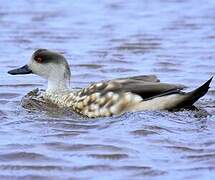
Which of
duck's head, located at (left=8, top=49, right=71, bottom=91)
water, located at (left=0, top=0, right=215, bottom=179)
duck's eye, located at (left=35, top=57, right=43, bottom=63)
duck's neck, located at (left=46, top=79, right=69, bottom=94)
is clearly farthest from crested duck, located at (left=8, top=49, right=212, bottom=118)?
duck's eye, located at (left=35, top=57, right=43, bottom=63)

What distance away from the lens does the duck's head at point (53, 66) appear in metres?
12.1

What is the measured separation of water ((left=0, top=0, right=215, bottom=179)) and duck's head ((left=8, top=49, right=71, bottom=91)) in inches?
20.2

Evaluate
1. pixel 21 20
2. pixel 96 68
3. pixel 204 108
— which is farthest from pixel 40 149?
pixel 21 20

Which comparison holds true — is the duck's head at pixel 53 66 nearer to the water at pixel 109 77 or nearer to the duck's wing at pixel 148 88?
the water at pixel 109 77

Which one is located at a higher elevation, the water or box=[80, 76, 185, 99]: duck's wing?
box=[80, 76, 185, 99]: duck's wing

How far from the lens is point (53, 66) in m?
12.1

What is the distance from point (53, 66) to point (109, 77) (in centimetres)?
184

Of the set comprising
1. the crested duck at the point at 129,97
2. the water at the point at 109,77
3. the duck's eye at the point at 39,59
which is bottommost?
the water at the point at 109,77

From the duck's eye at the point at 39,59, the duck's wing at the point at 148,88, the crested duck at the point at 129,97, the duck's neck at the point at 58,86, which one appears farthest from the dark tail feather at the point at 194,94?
the duck's eye at the point at 39,59

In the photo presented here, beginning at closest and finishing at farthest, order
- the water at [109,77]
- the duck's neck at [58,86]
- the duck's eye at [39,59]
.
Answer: the water at [109,77]
the duck's neck at [58,86]
the duck's eye at [39,59]

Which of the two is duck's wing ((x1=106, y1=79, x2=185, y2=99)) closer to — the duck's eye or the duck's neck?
the duck's neck

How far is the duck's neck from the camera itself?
39.4 feet

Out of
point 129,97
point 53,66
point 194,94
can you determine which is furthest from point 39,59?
point 194,94

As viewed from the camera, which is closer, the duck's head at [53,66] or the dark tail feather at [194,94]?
the dark tail feather at [194,94]
